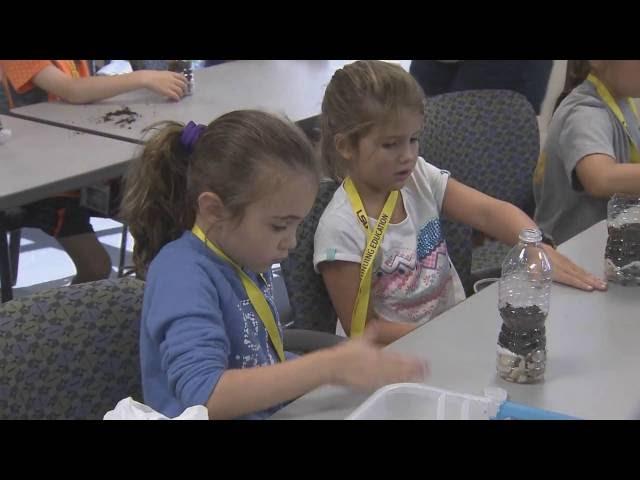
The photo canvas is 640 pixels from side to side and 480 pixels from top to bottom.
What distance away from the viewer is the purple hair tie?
1.27m

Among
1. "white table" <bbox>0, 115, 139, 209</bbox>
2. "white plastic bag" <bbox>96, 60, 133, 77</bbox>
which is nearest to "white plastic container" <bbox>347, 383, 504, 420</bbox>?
"white table" <bbox>0, 115, 139, 209</bbox>

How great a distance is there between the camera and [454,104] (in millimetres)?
2051

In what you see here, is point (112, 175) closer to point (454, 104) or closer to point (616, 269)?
point (454, 104)

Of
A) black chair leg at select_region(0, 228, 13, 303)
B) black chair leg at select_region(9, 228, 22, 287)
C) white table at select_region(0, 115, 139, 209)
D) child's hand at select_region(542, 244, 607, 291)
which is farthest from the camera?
black chair leg at select_region(9, 228, 22, 287)

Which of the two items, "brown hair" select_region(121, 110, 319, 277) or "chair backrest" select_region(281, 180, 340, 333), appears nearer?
"brown hair" select_region(121, 110, 319, 277)

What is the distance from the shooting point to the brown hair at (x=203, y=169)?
Answer: 1.21 m

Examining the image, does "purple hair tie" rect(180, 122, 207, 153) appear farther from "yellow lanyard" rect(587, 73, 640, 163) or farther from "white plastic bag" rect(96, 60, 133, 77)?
"white plastic bag" rect(96, 60, 133, 77)

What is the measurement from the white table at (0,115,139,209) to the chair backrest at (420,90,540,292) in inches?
31.3

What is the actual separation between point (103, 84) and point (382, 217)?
1392 millimetres

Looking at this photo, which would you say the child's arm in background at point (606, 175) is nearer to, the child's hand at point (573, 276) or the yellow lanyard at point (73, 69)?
the child's hand at point (573, 276)
